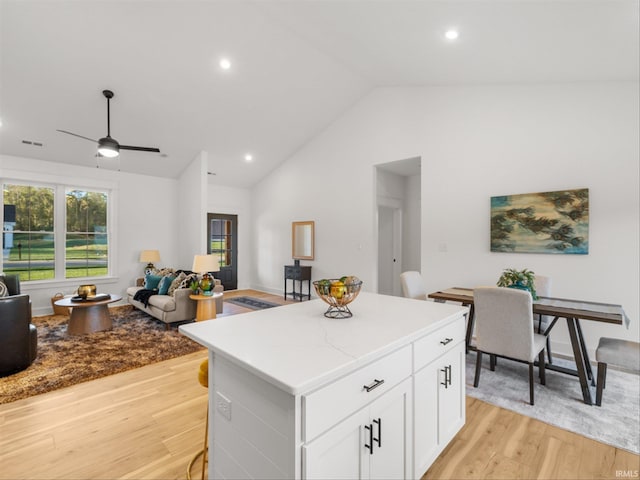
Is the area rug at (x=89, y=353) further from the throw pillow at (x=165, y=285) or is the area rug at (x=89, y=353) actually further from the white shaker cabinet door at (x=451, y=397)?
the white shaker cabinet door at (x=451, y=397)

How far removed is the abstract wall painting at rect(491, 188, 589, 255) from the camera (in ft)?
11.0

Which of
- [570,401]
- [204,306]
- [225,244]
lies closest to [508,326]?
[570,401]

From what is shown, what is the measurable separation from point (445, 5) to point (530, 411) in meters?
3.39

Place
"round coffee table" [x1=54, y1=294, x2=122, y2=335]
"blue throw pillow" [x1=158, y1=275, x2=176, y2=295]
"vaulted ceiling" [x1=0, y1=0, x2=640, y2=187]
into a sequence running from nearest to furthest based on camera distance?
"vaulted ceiling" [x1=0, y1=0, x2=640, y2=187] → "round coffee table" [x1=54, y1=294, x2=122, y2=335] → "blue throw pillow" [x1=158, y1=275, x2=176, y2=295]

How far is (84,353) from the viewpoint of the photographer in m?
3.45

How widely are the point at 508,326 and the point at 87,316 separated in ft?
16.6

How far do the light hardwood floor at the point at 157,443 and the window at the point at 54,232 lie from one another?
391 centimetres

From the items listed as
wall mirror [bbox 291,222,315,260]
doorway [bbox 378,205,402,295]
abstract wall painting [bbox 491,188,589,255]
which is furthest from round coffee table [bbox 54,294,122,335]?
abstract wall painting [bbox 491,188,589,255]

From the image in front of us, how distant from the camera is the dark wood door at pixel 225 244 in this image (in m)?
7.48

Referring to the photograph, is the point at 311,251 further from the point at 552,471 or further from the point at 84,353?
the point at 552,471

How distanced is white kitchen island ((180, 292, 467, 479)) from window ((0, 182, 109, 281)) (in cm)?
579

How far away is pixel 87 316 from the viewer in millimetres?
4156

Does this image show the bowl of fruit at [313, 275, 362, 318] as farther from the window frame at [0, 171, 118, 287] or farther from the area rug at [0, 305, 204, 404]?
the window frame at [0, 171, 118, 287]

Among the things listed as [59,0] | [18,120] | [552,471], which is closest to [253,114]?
[59,0]
